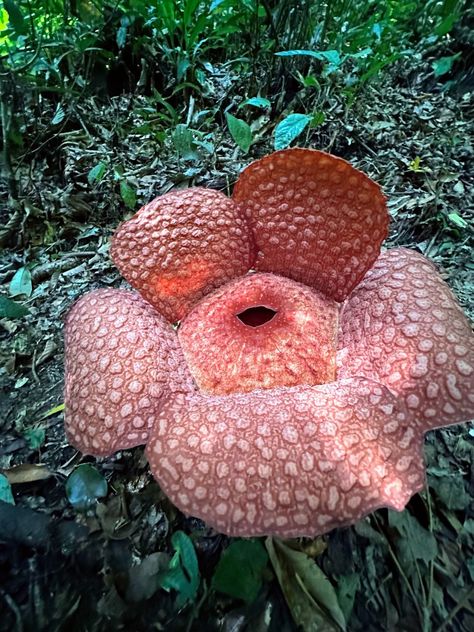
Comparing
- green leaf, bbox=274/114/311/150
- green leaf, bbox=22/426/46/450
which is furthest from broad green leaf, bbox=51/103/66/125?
green leaf, bbox=22/426/46/450

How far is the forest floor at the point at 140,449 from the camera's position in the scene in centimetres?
142

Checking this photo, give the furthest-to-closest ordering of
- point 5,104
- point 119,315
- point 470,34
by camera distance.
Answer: point 470,34 < point 5,104 < point 119,315

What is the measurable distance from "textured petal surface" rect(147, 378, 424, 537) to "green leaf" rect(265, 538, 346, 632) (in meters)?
0.56

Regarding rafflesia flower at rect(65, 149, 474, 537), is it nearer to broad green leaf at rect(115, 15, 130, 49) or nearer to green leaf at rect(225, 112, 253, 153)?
green leaf at rect(225, 112, 253, 153)

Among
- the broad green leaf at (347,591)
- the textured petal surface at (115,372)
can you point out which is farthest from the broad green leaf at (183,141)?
the broad green leaf at (347,591)

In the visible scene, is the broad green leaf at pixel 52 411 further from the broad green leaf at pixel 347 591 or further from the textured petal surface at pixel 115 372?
the broad green leaf at pixel 347 591

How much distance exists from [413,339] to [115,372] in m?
0.99

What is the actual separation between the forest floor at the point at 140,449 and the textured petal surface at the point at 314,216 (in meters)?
0.95

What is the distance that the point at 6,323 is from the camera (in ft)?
8.86

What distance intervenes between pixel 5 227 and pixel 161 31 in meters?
2.51

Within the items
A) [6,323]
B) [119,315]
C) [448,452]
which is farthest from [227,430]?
[6,323]

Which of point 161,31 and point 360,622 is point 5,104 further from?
point 360,622

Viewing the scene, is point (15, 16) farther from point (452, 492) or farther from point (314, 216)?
point (452, 492)

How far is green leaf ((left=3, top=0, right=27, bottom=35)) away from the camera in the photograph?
9.41 ft
